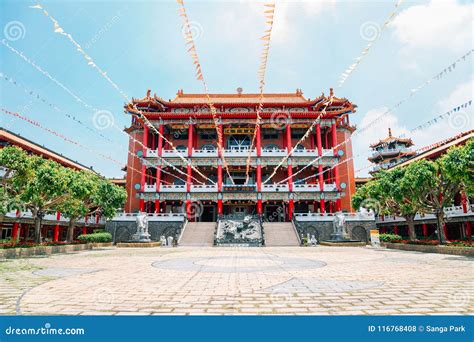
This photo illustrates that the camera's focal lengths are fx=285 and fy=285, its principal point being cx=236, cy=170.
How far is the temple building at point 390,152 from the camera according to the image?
46.9m

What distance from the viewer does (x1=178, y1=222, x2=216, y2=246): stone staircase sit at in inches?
942

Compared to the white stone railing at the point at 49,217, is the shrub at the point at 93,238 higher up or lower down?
lower down

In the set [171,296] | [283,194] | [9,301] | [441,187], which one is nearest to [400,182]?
[441,187]

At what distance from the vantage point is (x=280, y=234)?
25328 mm

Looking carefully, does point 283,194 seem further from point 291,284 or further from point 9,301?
point 9,301

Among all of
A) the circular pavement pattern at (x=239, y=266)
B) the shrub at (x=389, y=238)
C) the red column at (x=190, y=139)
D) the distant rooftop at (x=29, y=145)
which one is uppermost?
the red column at (x=190, y=139)

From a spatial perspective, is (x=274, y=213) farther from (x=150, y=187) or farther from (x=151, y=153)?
(x=151, y=153)

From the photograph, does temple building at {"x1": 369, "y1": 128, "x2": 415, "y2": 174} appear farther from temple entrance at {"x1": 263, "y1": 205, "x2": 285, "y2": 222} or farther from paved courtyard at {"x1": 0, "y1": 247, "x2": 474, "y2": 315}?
paved courtyard at {"x1": 0, "y1": 247, "x2": 474, "y2": 315}

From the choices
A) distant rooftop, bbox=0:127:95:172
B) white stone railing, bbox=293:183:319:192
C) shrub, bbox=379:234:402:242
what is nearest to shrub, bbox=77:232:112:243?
distant rooftop, bbox=0:127:95:172

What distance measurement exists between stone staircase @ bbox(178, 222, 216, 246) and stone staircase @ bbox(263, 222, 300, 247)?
4.85 meters

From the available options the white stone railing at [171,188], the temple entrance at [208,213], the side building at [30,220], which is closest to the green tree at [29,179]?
the side building at [30,220]

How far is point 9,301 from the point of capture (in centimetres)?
446

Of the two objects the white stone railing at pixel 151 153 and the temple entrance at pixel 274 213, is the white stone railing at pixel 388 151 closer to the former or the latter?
the temple entrance at pixel 274 213

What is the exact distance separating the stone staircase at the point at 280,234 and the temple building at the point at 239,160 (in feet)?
11.2
